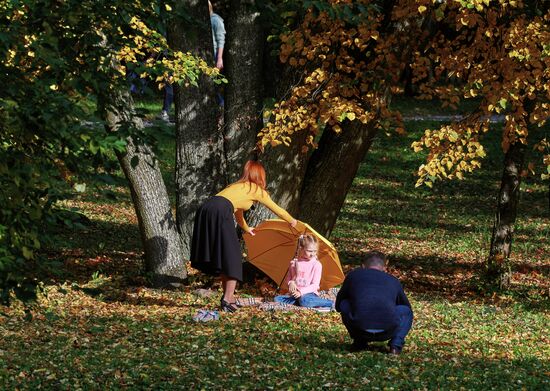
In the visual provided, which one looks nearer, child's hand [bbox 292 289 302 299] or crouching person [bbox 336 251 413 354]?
crouching person [bbox 336 251 413 354]

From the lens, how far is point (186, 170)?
1332 cm

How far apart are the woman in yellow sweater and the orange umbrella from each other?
92 cm

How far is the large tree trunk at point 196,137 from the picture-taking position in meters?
13.1

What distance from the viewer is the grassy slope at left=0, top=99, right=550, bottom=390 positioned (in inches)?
321

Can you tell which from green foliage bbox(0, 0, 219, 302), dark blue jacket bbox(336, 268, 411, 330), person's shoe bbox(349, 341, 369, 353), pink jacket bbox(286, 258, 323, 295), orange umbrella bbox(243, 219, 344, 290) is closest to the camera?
green foliage bbox(0, 0, 219, 302)

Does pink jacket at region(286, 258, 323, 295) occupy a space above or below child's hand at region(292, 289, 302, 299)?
above

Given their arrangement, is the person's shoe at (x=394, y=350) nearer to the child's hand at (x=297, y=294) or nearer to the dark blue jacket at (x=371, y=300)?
the dark blue jacket at (x=371, y=300)

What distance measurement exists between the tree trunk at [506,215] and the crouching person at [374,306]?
16.0 ft

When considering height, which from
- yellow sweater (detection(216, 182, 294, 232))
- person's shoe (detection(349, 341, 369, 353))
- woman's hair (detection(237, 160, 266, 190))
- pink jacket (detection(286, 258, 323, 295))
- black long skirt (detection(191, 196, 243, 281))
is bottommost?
person's shoe (detection(349, 341, 369, 353))

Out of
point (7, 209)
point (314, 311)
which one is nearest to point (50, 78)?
point (7, 209)

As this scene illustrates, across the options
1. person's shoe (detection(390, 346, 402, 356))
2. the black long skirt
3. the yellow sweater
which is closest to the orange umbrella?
the yellow sweater

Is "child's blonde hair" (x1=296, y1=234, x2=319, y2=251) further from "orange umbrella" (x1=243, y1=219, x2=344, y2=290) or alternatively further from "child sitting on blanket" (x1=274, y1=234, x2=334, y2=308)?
"orange umbrella" (x1=243, y1=219, x2=344, y2=290)

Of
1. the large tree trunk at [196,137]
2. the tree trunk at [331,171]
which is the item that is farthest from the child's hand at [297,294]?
the large tree trunk at [196,137]

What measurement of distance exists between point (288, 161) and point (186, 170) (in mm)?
1315
